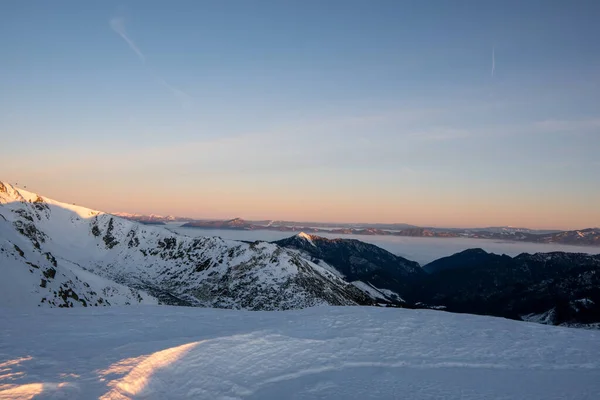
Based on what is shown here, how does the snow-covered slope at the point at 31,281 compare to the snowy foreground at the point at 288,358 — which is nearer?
the snowy foreground at the point at 288,358

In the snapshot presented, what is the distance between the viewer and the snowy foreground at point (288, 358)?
11.9 metres

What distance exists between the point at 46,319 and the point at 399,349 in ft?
60.7

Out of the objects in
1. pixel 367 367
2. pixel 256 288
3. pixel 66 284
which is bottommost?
pixel 256 288

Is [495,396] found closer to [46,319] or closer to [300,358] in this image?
[300,358]

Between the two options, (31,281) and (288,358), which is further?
(31,281)

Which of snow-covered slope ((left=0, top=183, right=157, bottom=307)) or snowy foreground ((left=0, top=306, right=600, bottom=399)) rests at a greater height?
snowy foreground ((left=0, top=306, right=600, bottom=399))

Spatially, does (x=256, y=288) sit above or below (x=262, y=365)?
below

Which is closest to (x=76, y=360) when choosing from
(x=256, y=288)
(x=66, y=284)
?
(x=66, y=284)

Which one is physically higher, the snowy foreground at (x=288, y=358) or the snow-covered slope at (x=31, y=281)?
the snowy foreground at (x=288, y=358)

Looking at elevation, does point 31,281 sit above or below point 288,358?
below

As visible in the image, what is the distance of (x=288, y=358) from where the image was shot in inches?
598

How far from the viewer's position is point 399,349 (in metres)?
16.6

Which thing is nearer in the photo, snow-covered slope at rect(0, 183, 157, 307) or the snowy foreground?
the snowy foreground

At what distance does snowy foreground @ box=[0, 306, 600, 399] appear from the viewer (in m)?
11.9
